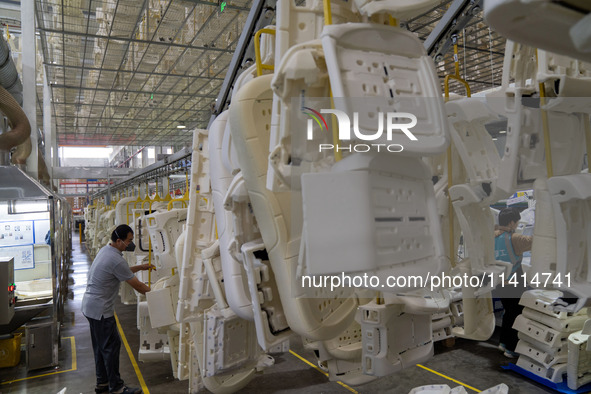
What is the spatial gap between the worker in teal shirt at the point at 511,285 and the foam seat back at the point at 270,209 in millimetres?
4813

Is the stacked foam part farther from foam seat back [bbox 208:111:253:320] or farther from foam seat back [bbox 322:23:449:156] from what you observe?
foam seat back [bbox 322:23:449:156]

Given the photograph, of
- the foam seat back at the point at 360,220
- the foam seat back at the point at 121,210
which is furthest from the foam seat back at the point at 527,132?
the foam seat back at the point at 121,210

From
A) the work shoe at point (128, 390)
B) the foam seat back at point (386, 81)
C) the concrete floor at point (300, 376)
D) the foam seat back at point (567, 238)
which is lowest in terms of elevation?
the concrete floor at point (300, 376)

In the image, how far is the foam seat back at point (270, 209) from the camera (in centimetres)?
257

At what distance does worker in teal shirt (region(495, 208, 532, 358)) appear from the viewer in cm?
667

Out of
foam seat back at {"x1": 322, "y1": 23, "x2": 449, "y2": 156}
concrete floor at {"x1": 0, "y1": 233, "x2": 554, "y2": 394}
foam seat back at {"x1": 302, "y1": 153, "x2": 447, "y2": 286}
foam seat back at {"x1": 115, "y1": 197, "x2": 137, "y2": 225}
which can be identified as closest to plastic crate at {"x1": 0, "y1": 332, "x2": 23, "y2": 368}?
concrete floor at {"x1": 0, "y1": 233, "x2": 554, "y2": 394}

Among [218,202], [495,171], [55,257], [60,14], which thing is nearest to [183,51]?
[60,14]

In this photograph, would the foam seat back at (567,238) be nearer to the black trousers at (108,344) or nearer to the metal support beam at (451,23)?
the metal support beam at (451,23)

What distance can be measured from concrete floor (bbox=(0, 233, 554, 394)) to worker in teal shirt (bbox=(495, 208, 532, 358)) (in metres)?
0.34

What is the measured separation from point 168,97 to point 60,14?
20.1 ft

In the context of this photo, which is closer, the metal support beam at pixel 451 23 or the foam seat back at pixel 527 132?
the foam seat back at pixel 527 132

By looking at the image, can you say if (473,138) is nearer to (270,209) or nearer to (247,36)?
(270,209)

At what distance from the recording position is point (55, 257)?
6980mm

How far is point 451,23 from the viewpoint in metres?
4.59
